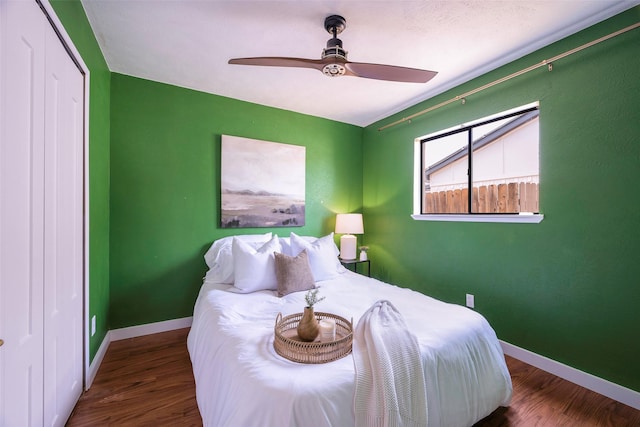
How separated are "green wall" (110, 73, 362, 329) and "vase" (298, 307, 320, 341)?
1.97 metres

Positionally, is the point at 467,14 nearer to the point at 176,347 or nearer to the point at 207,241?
the point at 207,241

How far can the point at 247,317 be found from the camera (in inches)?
69.6

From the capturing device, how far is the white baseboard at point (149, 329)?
8.41 ft

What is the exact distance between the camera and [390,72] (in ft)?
6.11

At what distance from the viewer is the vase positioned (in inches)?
51.5

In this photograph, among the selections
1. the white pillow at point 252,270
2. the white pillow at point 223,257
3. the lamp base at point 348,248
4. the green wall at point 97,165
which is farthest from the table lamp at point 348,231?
the green wall at point 97,165

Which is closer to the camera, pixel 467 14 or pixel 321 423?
pixel 321 423

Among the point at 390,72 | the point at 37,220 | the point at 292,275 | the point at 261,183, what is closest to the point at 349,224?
the point at 261,183

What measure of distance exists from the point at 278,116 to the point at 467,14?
2.13 meters

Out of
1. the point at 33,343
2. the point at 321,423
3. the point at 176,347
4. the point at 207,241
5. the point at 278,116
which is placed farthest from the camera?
the point at 278,116

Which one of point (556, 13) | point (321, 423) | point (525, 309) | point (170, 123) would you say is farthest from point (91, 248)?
point (556, 13)

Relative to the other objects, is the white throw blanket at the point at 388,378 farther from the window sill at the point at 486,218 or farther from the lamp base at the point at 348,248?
the lamp base at the point at 348,248

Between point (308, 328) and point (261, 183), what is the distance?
7.06 feet

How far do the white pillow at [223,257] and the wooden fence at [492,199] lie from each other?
1.96 m
